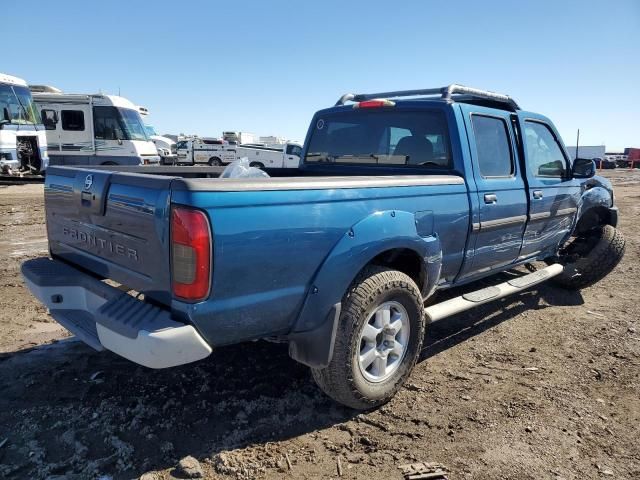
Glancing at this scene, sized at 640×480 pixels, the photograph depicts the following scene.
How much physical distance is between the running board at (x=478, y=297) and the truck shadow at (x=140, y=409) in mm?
542

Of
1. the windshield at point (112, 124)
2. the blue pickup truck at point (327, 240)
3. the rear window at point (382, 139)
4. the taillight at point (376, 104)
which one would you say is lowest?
the blue pickup truck at point (327, 240)

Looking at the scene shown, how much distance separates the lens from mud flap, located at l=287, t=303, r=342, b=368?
102 inches

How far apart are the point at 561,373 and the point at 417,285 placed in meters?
1.34

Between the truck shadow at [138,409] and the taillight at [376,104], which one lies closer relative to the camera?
the truck shadow at [138,409]

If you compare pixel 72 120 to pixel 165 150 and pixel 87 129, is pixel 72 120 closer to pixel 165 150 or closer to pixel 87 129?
pixel 87 129

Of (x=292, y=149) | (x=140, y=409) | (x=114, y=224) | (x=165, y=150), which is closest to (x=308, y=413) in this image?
(x=140, y=409)

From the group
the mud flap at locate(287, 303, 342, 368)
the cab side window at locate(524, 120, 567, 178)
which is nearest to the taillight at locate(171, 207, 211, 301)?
the mud flap at locate(287, 303, 342, 368)

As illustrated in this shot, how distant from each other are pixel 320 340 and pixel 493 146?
8.00 feet

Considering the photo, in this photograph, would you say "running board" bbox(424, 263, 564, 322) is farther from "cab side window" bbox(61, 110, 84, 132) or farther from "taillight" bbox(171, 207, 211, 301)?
"cab side window" bbox(61, 110, 84, 132)

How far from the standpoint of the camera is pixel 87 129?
17500 mm

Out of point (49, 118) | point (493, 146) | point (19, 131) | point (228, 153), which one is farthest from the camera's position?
point (228, 153)

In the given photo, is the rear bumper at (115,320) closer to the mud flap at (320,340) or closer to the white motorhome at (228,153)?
the mud flap at (320,340)

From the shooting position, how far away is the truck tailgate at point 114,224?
2.26 metres

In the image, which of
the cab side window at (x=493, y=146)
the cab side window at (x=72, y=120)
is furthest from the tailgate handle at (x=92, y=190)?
the cab side window at (x=72, y=120)
